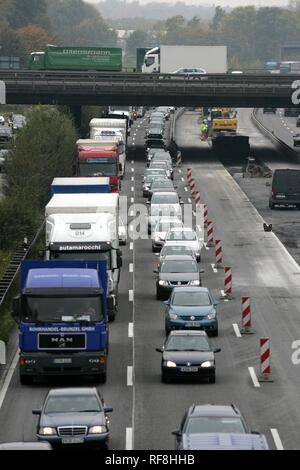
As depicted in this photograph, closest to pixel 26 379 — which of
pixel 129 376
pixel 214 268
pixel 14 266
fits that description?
pixel 129 376

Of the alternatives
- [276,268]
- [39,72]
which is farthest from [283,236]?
[39,72]

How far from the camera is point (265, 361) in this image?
126ft

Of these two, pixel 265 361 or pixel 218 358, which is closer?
pixel 265 361

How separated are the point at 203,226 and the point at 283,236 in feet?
15.8

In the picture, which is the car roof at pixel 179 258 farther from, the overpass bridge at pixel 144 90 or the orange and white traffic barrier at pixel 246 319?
the overpass bridge at pixel 144 90

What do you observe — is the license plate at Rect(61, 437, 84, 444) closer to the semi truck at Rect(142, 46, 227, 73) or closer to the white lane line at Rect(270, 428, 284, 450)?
the white lane line at Rect(270, 428, 284, 450)

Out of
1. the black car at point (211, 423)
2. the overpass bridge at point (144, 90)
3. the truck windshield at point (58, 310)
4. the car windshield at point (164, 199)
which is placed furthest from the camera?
the overpass bridge at point (144, 90)

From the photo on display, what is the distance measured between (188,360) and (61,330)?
332 centimetres

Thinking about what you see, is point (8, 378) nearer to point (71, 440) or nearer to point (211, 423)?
point (71, 440)

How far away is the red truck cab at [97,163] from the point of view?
3066 inches

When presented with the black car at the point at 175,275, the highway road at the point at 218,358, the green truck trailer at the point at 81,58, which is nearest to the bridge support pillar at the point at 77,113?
the green truck trailer at the point at 81,58

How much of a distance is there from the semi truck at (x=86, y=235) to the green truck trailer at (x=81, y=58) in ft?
262

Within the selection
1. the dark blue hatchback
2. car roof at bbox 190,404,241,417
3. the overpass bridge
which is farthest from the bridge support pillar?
car roof at bbox 190,404,241,417

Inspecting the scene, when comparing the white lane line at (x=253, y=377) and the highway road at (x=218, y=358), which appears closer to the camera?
the highway road at (x=218, y=358)
